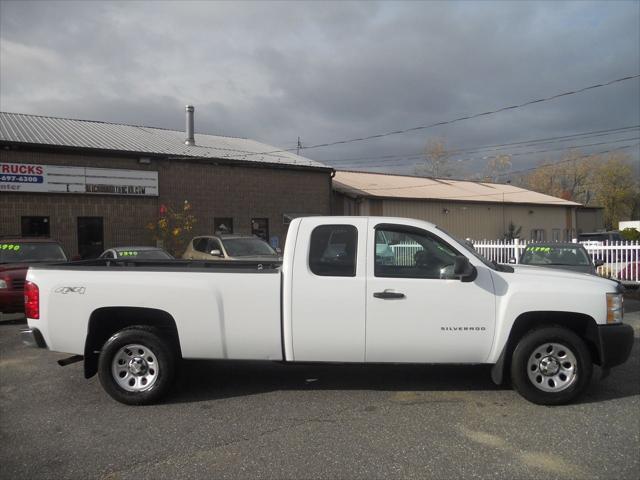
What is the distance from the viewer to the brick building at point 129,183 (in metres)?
18.1

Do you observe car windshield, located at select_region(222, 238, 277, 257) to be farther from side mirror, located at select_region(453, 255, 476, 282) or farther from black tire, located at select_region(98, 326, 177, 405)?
side mirror, located at select_region(453, 255, 476, 282)

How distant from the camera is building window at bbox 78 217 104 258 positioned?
1920 centimetres

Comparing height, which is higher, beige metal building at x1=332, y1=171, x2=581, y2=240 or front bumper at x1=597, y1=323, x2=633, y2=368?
beige metal building at x1=332, y1=171, x2=581, y2=240

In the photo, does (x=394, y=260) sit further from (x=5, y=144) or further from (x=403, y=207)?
(x=403, y=207)

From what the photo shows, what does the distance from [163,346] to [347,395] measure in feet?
6.16

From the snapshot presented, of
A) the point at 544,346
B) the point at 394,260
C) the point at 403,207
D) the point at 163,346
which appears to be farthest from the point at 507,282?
the point at 403,207

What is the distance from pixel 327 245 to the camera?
16.1 feet

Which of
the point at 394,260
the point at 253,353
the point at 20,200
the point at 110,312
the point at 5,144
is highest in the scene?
the point at 5,144

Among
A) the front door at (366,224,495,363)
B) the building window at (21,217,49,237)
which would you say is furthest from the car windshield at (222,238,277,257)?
the building window at (21,217,49,237)

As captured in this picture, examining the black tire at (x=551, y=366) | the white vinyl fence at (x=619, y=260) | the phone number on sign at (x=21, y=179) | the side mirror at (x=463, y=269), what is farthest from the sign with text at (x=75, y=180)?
the black tire at (x=551, y=366)

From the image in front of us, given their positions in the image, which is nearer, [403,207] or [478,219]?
[403,207]

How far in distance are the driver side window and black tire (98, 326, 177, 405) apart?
221 centimetres

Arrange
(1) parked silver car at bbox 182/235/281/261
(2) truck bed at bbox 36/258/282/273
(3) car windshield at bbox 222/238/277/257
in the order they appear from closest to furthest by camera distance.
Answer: (2) truck bed at bbox 36/258/282/273 → (1) parked silver car at bbox 182/235/281/261 → (3) car windshield at bbox 222/238/277/257

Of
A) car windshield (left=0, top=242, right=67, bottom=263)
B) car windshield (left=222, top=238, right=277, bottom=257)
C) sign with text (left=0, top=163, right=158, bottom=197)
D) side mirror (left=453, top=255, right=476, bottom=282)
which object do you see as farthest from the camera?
sign with text (left=0, top=163, right=158, bottom=197)
